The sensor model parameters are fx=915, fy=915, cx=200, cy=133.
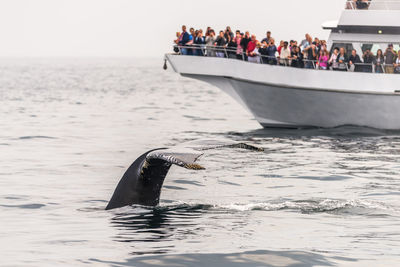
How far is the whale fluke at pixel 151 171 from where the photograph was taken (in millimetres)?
12188

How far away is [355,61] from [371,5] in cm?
273

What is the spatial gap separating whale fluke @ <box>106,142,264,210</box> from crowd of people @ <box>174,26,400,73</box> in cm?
2088

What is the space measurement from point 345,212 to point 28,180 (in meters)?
8.35

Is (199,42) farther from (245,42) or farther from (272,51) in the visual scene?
(272,51)

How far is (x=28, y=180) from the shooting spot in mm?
21406

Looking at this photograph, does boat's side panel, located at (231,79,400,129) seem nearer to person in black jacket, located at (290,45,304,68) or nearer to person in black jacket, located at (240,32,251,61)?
person in black jacket, located at (290,45,304,68)

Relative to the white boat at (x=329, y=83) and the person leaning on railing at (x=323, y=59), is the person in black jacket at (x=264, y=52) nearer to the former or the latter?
the white boat at (x=329, y=83)

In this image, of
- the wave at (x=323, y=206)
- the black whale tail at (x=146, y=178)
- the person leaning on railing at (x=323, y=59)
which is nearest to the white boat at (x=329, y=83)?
the person leaning on railing at (x=323, y=59)

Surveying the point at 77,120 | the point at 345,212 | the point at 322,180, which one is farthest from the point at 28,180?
the point at 77,120

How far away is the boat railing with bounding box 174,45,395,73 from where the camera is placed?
35.0 m

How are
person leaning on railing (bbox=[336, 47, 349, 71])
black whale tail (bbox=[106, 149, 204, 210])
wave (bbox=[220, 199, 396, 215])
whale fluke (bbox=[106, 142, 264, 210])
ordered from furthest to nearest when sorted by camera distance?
person leaning on railing (bbox=[336, 47, 349, 71]) < wave (bbox=[220, 199, 396, 215]) < black whale tail (bbox=[106, 149, 204, 210]) < whale fluke (bbox=[106, 142, 264, 210])

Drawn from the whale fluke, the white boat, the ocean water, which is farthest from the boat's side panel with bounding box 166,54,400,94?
the whale fluke

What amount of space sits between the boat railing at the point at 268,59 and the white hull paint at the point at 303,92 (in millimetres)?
258

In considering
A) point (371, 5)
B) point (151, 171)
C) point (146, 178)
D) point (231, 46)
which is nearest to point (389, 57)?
point (371, 5)
